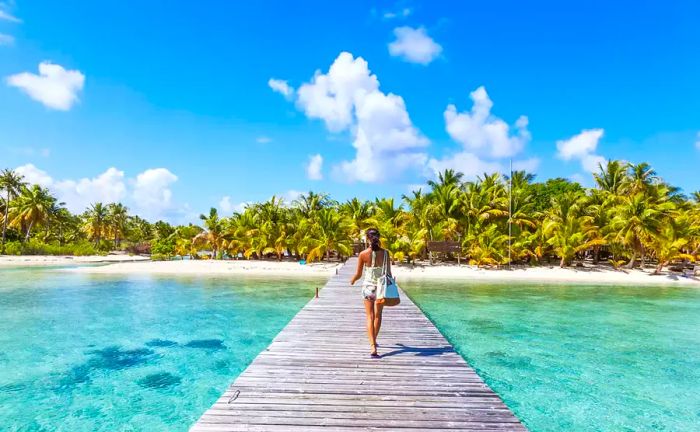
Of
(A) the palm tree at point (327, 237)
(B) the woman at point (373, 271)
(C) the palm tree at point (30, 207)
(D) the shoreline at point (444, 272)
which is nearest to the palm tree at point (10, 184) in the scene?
(C) the palm tree at point (30, 207)

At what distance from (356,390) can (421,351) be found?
7.58 feet

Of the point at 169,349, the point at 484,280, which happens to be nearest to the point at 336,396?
the point at 169,349

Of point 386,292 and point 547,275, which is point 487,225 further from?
point 386,292

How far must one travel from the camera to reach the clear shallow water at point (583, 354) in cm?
744

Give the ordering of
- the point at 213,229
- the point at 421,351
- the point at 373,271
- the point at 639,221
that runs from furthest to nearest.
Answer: the point at 213,229 < the point at 639,221 < the point at 421,351 < the point at 373,271

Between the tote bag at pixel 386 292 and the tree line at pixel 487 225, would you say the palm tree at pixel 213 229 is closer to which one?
the tree line at pixel 487 225

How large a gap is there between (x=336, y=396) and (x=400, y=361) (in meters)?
1.81

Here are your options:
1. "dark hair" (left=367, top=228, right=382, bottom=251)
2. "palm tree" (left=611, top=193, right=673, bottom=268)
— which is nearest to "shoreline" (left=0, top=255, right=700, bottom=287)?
"palm tree" (left=611, top=193, right=673, bottom=268)

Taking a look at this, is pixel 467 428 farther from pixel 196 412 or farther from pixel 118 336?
pixel 118 336

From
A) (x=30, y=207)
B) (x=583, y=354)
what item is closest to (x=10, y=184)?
(x=30, y=207)

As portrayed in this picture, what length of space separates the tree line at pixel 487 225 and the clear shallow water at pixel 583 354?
10.3m

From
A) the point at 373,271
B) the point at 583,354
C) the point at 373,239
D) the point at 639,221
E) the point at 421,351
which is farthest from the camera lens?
the point at 639,221

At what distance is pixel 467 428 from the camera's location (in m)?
4.29

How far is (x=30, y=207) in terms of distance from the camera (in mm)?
50594
